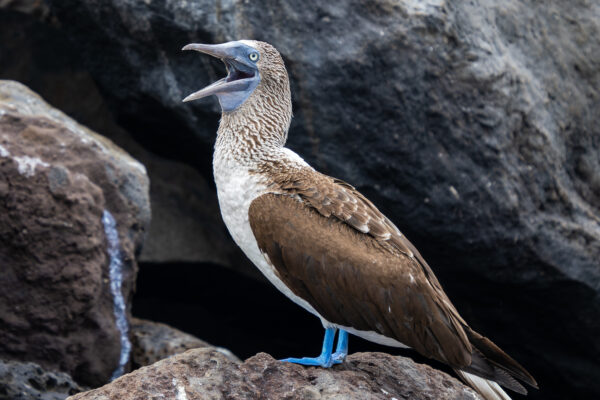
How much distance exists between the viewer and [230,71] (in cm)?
477

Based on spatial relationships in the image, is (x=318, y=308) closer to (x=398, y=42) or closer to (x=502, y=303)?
(x=398, y=42)

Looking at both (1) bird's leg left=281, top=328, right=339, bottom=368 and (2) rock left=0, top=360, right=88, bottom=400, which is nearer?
(1) bird's leg left=281, top=328, right=339, bottom=368

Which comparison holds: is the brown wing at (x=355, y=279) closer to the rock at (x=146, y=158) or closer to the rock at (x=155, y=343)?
the rock at (x=155, y=343)

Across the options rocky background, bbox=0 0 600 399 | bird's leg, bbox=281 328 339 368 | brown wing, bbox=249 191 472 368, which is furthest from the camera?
rocky background, bbox=0 0 600 399

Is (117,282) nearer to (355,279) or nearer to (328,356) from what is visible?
(328,356)

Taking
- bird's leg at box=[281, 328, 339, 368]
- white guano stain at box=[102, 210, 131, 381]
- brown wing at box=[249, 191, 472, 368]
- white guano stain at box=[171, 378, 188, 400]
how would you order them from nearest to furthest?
white guano stain at box=[171, 378, 188, 400] < brown wing at box=[249, 191, 472, 368] < bird's leg at box=[281, 328, 339, 368] < white guano stain at box=[102, 210, 131, 381]

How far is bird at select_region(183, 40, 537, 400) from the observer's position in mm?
4105

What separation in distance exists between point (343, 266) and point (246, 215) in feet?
1.96

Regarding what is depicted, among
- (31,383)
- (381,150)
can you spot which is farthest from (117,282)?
(381,150)

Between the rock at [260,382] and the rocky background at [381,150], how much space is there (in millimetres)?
1805

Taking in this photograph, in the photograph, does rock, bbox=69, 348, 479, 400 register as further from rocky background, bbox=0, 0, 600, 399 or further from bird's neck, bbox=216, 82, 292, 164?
rocky background, bbox=0, 0, 600, 399

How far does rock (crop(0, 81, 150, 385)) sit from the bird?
66.6 inches

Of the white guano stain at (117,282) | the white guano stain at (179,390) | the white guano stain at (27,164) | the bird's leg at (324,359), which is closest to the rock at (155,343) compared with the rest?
the white guano stain at (117,282)

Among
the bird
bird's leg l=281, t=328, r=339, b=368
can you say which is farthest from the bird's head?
bird's leg l=281, t=328, r=339, b=368
